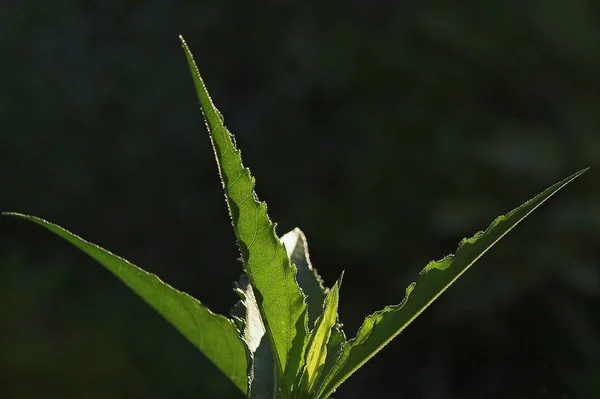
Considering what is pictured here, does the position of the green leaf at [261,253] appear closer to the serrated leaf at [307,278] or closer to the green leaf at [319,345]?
the green leaf at [319,345]

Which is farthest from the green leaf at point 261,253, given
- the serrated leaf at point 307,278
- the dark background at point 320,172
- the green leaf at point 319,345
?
the dark background at point 320,172

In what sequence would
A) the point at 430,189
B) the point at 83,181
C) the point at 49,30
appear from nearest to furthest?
the point at 430,189 → the point at 83,181 → the point at 49,30

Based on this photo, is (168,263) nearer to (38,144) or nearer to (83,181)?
(83,181)

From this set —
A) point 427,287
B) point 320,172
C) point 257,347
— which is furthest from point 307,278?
point 320,172

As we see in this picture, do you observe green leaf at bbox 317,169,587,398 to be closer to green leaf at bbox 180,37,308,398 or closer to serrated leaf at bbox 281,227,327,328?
green leaf at bbox 180,37,308,398

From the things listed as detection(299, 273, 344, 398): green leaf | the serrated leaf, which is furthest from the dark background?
detection(299, 273, 344, 398): green leaf

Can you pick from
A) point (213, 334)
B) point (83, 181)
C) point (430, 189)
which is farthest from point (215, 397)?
point (213, 334)
